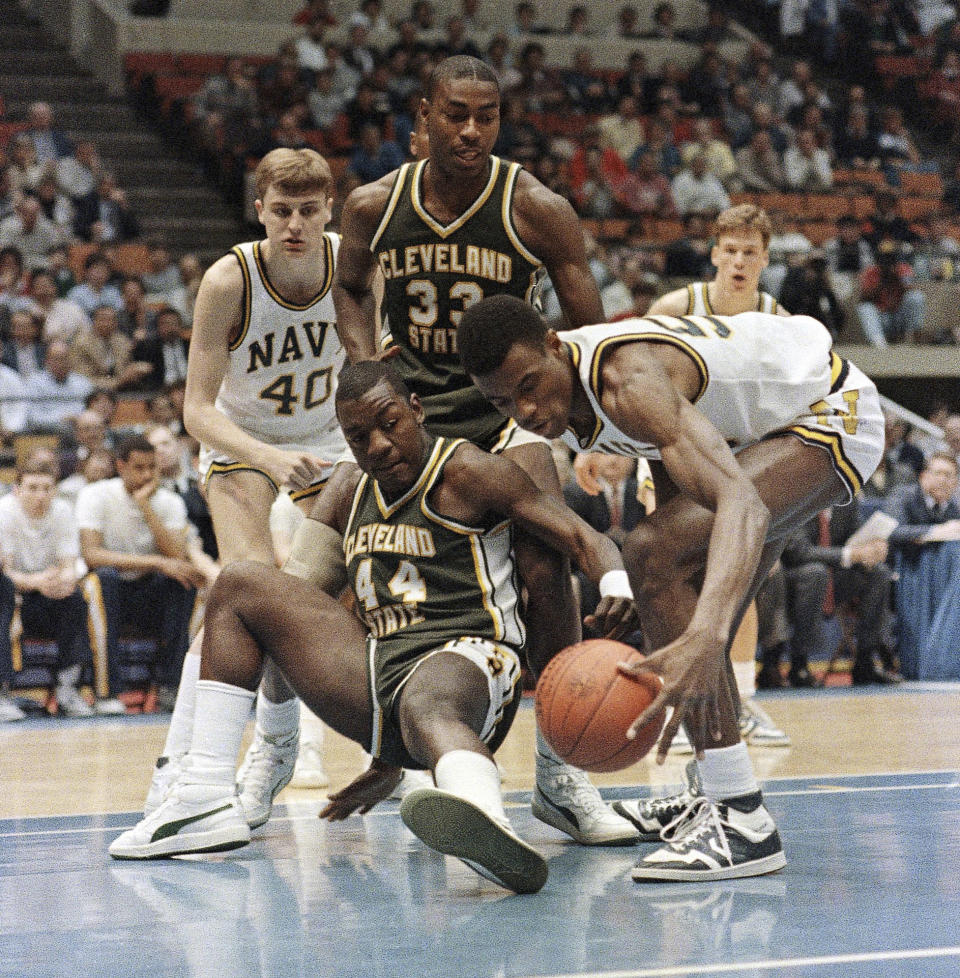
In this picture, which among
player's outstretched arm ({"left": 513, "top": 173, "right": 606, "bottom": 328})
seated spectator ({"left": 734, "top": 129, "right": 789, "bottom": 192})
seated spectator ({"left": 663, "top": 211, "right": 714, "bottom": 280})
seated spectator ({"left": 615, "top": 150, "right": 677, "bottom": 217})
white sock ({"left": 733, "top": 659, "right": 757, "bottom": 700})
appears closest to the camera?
player's outstretched arm ({"left": 513, "top": 173, "right": 606, "bottom": 328})

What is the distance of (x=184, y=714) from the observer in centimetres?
495

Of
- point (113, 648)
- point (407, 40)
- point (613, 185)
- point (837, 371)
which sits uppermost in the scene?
point (407, 40)

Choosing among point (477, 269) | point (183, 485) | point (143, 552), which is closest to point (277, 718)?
point (477, 269)

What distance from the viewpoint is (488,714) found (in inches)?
159

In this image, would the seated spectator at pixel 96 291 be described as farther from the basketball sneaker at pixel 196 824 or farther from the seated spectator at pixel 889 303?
the basketball sneaker at pixel 196 824

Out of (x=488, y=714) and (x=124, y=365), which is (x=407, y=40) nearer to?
(x=124, y=365)

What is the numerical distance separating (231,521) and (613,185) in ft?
35.7

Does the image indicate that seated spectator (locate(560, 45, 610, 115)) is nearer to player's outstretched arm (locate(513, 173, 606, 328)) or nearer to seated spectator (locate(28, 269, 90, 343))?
seated spectator (locate(28, 269, 90, 343))

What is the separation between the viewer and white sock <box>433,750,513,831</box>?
11.4 ft

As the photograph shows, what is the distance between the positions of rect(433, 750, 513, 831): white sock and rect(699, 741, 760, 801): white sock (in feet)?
2.21

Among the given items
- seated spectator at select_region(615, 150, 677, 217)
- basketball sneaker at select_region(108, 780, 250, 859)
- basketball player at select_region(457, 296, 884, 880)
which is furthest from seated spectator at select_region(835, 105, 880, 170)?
basketball sneaker at select_region(108, 780, 250, 859)

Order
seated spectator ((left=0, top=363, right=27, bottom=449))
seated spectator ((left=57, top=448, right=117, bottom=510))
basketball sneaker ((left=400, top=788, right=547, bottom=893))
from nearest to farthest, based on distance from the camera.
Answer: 1. basketball sneaker ((left=400, top=788, right=547, bottom=893))
2. seated spectator ((left=57, top=448, right=117, bottom=510))
3. seated spectator ((left=0, top=363, right=27, bottom=449))

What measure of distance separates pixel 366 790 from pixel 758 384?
1.55m

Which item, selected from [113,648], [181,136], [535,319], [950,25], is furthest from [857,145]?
[535,319]
